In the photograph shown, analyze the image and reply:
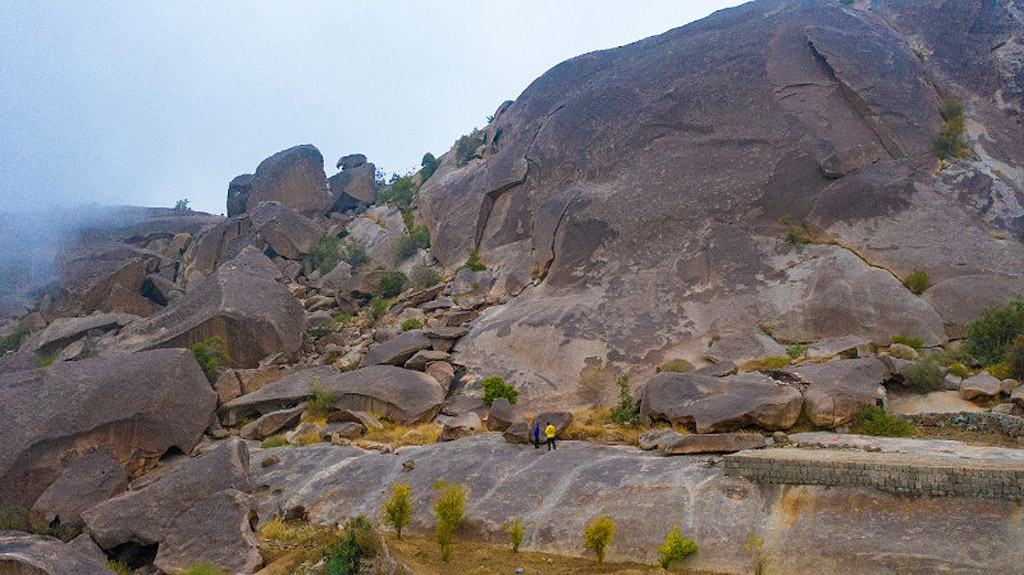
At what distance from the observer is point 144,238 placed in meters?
43.0

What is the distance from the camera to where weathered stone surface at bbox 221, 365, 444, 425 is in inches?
782

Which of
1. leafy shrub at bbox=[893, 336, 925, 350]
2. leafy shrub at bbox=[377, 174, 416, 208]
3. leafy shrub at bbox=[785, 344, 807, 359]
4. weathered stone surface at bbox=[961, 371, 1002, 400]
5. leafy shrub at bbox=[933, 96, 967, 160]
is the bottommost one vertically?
weathered stone surface at bbox=[961, 371, 1002, 400]

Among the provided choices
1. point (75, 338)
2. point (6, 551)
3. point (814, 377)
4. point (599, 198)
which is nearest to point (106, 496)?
point (6, 551)

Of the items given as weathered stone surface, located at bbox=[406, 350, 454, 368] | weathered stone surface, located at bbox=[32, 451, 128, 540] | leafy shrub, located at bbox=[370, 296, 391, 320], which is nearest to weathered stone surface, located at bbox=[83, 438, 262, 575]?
weathered stone surface, located at bbox=[32, 451, 128, 540]

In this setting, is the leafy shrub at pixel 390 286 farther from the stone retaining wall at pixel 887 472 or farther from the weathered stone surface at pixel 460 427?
the stone retaining wall at pixel 887 472

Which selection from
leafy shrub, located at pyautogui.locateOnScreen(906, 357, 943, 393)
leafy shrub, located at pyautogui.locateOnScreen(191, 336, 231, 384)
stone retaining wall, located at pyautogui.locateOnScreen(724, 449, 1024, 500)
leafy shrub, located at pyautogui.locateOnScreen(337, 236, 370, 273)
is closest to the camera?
stone retaining wall, located at pyautogui.locateOnScreen(724, 449, 1024, 500)

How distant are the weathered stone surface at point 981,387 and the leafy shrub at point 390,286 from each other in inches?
837

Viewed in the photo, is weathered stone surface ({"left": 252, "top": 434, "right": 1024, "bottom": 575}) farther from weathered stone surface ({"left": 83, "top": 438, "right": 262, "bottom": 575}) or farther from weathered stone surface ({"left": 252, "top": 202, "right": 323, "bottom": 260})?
weathered stone surface ({"left": 252, "top": 202, "right": 323, "bottom": 260})

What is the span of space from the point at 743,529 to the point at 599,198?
649 inches

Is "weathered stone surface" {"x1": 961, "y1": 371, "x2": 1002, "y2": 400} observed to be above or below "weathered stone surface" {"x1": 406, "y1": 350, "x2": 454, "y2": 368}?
below

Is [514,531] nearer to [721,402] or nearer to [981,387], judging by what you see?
[721,402]

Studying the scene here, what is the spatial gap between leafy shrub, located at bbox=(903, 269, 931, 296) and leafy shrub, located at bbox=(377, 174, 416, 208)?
84.4 ft

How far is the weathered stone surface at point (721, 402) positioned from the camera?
15203 mm

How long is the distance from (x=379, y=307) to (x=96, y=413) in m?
12.7
